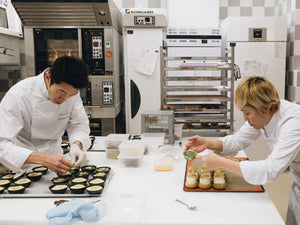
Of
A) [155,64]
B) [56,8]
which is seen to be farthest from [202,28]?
[56,8]

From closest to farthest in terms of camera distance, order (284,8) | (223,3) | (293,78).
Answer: (293,78), (284,8), (223,3)

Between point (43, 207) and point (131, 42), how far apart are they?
2937mm

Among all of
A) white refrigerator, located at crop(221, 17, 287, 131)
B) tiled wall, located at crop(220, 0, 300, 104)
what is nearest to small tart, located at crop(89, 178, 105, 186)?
white refrigerator, located at crop(221, 17, 287, 131)

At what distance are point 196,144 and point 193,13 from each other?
9.47 feet

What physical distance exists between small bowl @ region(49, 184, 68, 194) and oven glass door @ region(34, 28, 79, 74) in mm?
2566

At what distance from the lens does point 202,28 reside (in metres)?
4.08

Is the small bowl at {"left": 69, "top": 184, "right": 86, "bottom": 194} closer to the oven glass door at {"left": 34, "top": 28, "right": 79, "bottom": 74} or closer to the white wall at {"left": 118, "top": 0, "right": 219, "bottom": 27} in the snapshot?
the oven glass door at {"left": 34, "top": 28, "right": 79, "bottom": 74}

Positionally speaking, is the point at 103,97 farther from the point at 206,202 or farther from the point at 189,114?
the point at 206,202

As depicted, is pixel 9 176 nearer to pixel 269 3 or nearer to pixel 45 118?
pixel 45 118

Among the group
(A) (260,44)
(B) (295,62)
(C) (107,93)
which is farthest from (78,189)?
(B) (295,62)

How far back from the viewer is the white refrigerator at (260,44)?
4.01m

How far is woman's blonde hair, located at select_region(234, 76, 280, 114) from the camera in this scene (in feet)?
5.07

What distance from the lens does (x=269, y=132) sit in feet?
5.60

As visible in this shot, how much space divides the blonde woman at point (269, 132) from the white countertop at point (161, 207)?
13 cm
